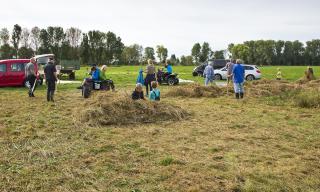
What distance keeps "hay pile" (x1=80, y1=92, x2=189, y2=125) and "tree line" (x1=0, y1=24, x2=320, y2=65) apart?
215 ft

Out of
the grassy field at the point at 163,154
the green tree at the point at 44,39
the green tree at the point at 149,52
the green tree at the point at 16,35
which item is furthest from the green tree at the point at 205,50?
the grassy field at the point at 163,154

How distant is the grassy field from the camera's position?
5.12 metres

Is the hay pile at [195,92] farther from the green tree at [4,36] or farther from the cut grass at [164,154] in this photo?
the green tree at [4,36]

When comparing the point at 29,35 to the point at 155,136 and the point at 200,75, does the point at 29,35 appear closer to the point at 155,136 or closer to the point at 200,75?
the point at 200,75

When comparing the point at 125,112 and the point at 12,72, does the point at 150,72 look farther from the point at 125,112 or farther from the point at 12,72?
the point at 12,72

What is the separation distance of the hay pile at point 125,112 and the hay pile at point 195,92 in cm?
558

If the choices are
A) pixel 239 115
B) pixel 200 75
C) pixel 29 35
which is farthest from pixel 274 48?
pixel 239 115

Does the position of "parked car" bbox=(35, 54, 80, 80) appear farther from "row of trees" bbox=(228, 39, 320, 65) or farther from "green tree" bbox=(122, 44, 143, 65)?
"row of trees" bbox=(228, 39, 320, 65)

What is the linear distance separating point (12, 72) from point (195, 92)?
37.7ft

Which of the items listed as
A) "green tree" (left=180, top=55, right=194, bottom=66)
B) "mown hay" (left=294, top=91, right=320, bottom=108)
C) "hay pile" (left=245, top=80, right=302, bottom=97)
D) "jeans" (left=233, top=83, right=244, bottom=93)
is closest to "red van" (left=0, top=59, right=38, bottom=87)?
"jeans" (left=233, top=83, right=244, bottom=93)

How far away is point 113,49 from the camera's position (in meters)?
89.6

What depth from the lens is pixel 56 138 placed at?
25.3 feet

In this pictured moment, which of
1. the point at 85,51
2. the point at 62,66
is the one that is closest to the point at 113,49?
the point at 85,51

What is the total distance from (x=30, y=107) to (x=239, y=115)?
23.5 feet
